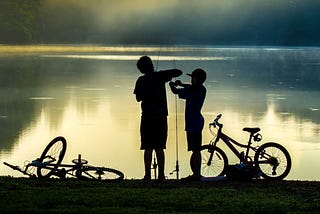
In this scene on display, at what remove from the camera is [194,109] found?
40.9 feet

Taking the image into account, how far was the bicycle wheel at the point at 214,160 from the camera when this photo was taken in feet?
42.9

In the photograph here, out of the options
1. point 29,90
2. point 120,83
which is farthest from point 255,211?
point 120,83

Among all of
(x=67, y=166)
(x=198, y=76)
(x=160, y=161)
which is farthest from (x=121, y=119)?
(x=160, y=161)

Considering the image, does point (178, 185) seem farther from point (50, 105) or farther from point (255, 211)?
point (50, 105)

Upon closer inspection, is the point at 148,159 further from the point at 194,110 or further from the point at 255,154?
the point at 255,154

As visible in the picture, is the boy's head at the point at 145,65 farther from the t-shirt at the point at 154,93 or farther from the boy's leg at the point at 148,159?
the boy's leg at the point at 148,159

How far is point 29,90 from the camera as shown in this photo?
4734 cm

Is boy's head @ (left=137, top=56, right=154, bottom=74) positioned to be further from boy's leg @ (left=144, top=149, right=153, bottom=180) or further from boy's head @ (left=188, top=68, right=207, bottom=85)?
boy's leg @ (left=144, top=149, right=153, bottom=180)

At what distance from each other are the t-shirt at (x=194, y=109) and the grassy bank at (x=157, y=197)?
863 mm

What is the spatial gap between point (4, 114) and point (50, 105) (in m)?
5.32

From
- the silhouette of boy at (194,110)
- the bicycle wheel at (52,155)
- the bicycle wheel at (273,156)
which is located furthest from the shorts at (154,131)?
the bicycle wheel at (273,156)

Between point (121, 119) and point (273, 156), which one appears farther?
point (121, 119)

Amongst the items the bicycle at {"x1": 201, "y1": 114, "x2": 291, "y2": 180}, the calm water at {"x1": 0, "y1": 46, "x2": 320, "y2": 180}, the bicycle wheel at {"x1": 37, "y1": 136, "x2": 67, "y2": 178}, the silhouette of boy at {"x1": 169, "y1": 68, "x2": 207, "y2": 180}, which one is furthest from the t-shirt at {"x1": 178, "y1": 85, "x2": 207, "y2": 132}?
the bicycle wheel at {"x1": 37, "y1": 136, "x2": 67, "y2": 178}

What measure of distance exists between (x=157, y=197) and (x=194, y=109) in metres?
2.39
